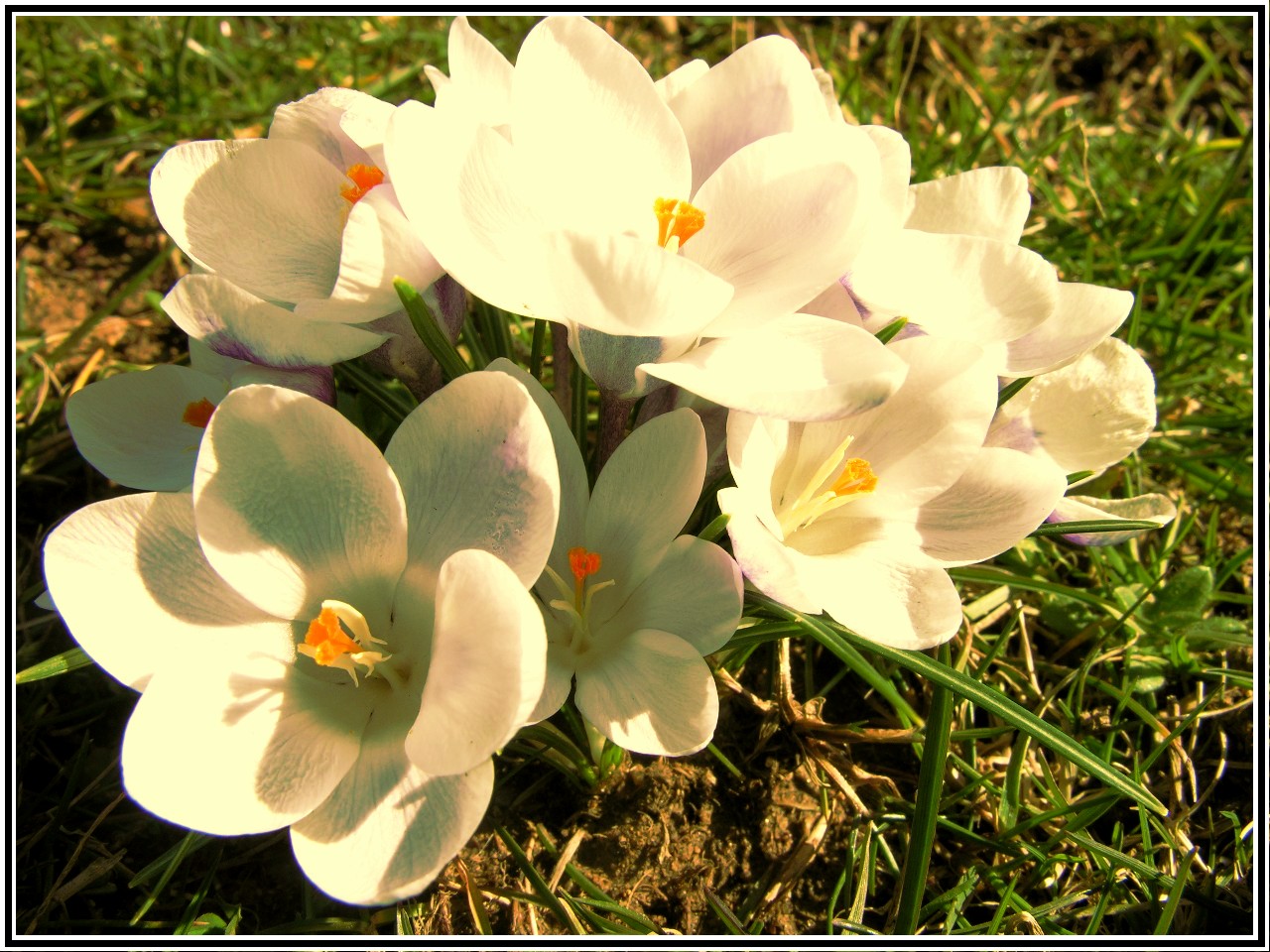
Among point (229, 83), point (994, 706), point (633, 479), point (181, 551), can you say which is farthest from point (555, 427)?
point (229, 83)

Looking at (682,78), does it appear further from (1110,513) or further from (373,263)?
(1110,513)

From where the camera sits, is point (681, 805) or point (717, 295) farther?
point (681, 805)

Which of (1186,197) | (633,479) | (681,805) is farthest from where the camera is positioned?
(1186,197)

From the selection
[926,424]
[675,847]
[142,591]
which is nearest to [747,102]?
[926,424]

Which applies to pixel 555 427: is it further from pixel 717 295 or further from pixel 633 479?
pixel 717 295

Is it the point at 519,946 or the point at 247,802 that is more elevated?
the point at 247,802

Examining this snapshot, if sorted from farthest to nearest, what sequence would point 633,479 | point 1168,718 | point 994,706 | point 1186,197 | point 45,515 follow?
point 1186,197 → point 45,515 → point 1168,718 → point 994,706 → point 633,479

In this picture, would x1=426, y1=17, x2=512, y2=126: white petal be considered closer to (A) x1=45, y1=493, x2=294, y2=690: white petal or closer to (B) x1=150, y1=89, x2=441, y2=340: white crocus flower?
(B) x1=150, y1=89, x2=441, y2=340: white crocus flower
